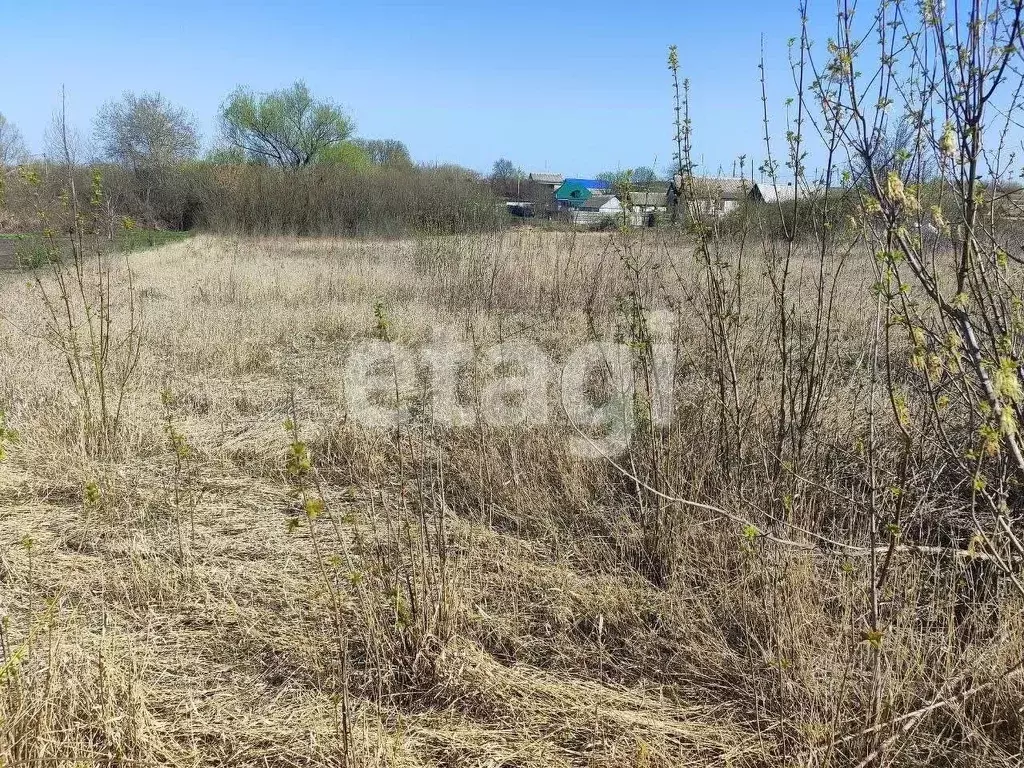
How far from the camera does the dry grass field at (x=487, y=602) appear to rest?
1758 millimetres

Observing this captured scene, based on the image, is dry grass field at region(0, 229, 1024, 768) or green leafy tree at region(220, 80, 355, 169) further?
green leafy tree at region(220, 80, 355, 169)

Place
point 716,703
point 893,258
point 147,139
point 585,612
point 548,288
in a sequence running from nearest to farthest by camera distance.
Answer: point 893,258
point 716,703
point 585,612
point 548,288
point 147,139

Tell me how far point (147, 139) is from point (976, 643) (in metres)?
32.1

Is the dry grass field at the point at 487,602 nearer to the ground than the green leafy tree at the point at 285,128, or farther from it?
nearer to the ground

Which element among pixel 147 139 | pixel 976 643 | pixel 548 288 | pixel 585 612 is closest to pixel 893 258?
pixel 976 643

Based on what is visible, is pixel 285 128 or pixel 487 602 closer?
pixel 487 602

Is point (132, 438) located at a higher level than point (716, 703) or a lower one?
higher

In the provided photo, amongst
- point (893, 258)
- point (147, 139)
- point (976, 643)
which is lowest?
point (976, 643)

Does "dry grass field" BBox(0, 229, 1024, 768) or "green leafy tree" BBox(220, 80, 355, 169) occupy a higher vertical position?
"green leafy tree" BBox(220, 80, 355, 169)

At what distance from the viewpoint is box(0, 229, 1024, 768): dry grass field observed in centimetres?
176

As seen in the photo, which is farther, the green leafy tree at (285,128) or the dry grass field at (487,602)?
the green leafy tree at (285,128)

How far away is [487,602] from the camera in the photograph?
2.47 m

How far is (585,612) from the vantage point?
2381mm

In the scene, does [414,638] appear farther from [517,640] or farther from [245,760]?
[245,760]
